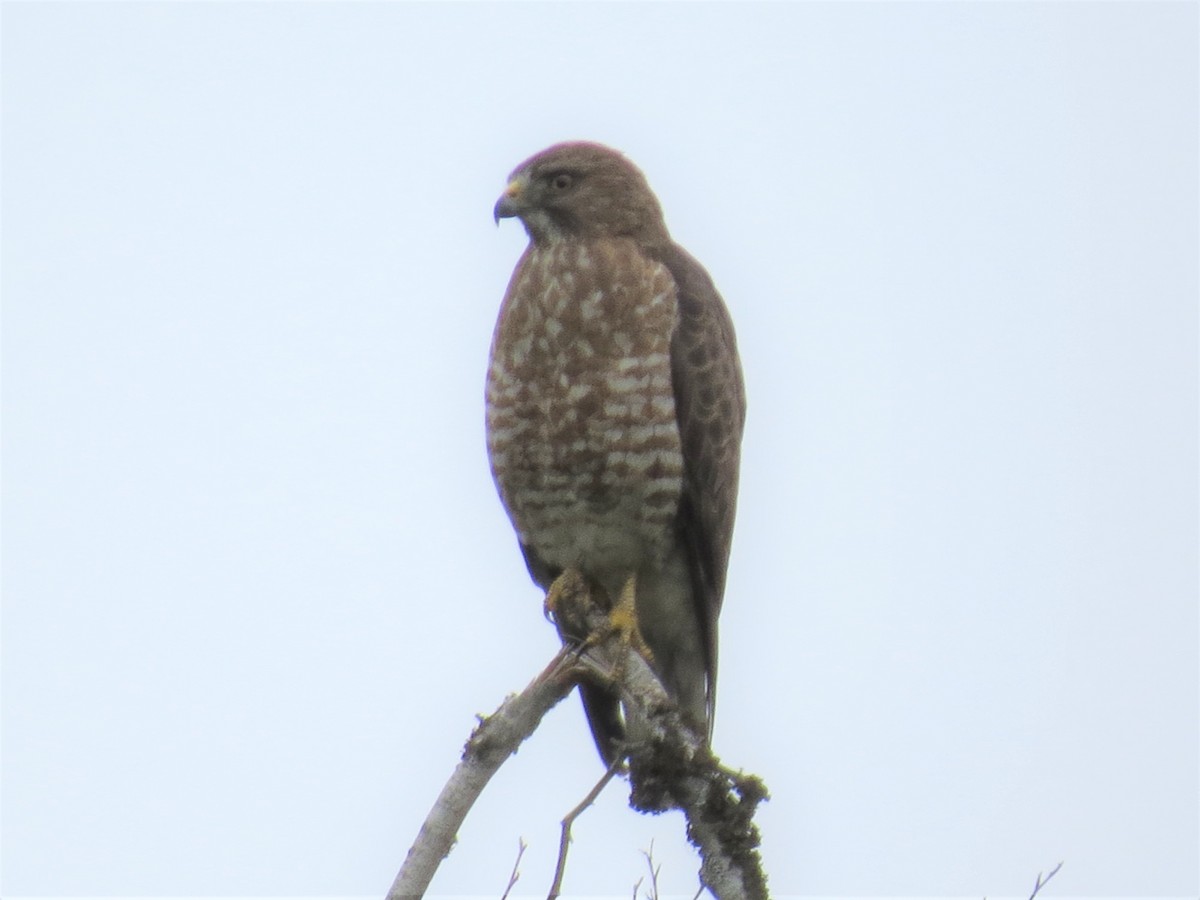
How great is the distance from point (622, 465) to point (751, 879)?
1687mm

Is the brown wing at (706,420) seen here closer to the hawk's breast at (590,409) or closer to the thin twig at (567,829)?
the hawk's breast at (590,409)

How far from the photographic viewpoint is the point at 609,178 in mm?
6133

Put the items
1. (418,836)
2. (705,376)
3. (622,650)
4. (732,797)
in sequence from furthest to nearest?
(705,376)
(622,650)
(732,797)
(418,836)

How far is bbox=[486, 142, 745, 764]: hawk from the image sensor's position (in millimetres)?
5715

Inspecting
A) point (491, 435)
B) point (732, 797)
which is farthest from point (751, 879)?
point (491, 435)

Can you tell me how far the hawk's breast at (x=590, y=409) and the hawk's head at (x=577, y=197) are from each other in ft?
0.41

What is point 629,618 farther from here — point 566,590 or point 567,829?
point 567,829

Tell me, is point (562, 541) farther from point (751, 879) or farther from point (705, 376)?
point (751, 879)

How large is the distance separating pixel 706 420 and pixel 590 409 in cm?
43

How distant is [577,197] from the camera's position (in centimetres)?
612

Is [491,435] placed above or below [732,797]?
above

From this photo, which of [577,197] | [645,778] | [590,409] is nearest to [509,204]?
[577,197]

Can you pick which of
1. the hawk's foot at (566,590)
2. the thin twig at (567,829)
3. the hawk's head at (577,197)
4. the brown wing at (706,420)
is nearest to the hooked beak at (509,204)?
the hawk's head at (577,197)

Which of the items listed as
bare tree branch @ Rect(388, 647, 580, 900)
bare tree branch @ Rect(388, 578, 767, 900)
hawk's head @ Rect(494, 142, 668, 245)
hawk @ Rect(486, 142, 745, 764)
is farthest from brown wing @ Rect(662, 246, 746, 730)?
bare tree branch @ Rect(388, 647, 580, 900)
